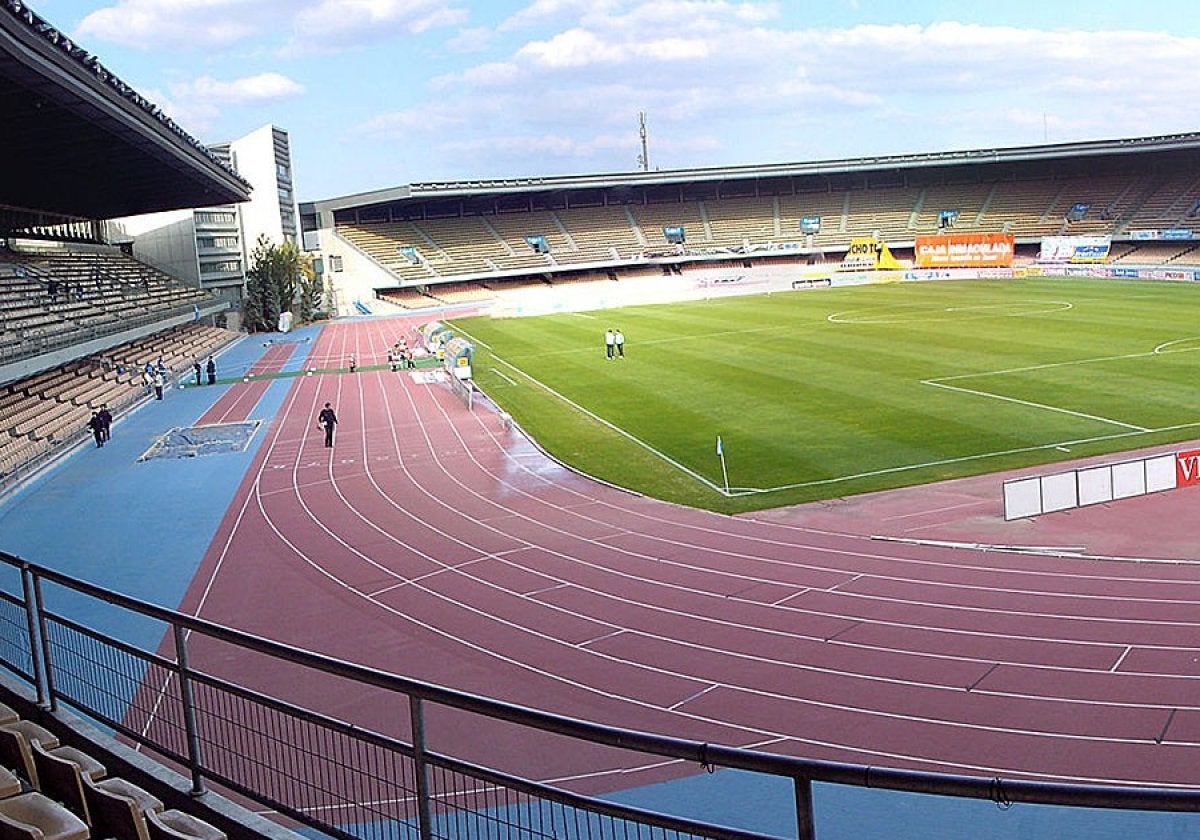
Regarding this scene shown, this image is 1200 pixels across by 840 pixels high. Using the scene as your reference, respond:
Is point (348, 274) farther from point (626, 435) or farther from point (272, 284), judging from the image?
point (626, 435)

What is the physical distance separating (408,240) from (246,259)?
12.6 meters

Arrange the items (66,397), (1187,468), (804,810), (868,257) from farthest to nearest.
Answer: (868,257), (66,397), (1187,468), (804,810)

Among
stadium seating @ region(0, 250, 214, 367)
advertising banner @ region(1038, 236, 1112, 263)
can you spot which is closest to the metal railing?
stadium seating @ region(0, 250, 214, 367)

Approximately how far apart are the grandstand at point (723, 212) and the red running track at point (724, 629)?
66.0 metres

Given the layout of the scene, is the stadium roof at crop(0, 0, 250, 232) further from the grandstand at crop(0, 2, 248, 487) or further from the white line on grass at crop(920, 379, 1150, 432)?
the white line on grass at crop(920, 379, 1150, 432)

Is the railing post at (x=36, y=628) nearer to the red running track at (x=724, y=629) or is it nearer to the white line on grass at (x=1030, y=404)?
the red running track at (x=724, y=629)

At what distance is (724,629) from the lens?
1308 centimetres

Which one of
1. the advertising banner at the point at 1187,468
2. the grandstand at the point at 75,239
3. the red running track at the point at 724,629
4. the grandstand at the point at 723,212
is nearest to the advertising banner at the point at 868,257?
the grandstand at the point at 723,212

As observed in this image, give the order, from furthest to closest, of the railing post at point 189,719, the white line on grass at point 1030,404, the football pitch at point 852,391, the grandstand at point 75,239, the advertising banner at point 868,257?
1. the advertising banner at point 868,257
2. the grandstand at point 75,239
3. the white line on grass at point 1030,404
4. the football pitch at point 852,391
5. the railing post at point 189,719

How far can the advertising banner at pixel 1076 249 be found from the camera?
72.2 m

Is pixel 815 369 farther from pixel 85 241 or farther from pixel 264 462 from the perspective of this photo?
pixel 85 241

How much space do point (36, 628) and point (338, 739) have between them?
2.80m

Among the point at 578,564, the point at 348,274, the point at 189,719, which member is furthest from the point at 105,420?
the point at 348,274

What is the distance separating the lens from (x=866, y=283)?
7244 cm
